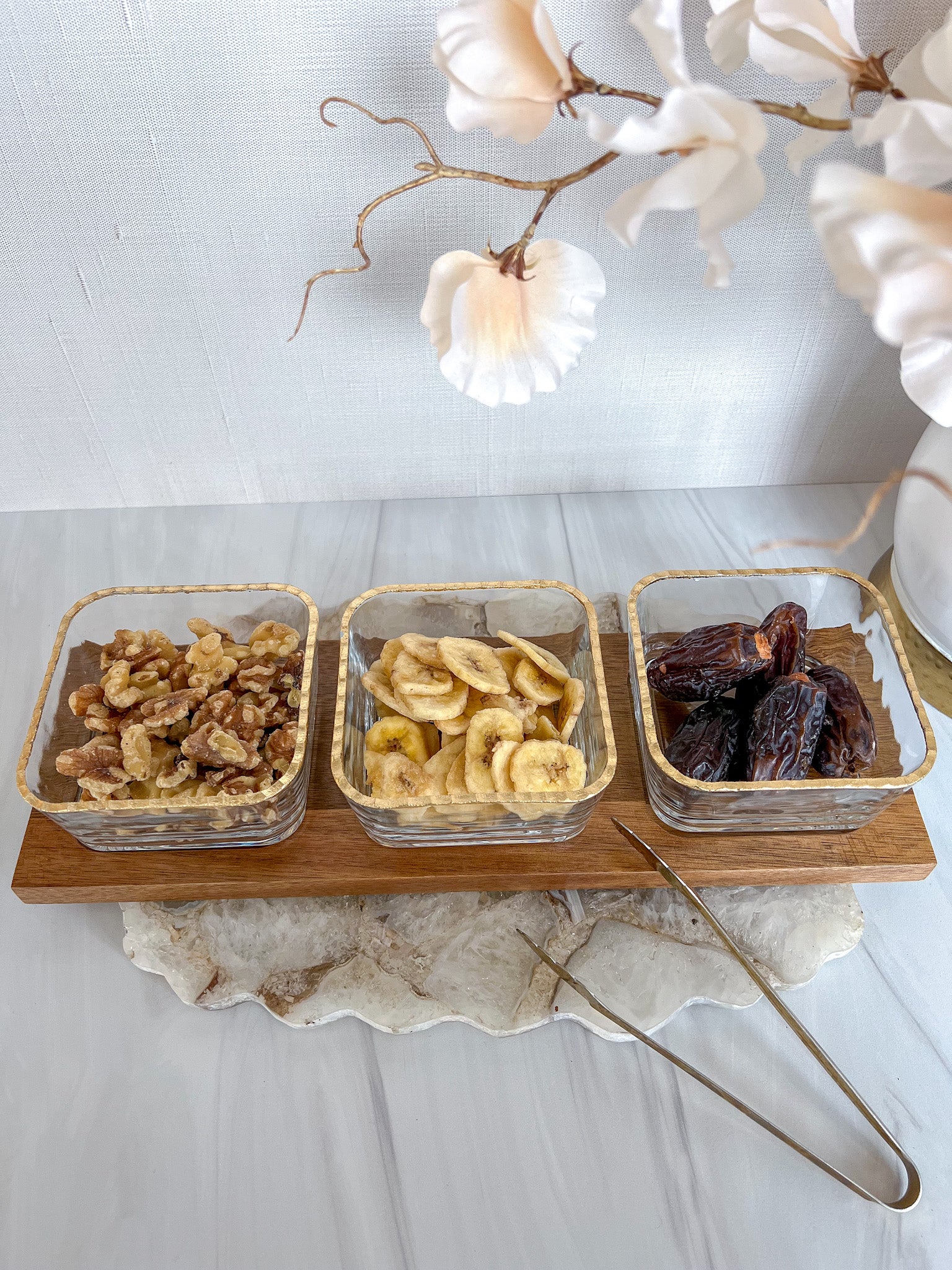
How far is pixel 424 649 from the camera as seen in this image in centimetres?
57

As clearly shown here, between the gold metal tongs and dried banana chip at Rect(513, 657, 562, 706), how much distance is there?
0.28 ft

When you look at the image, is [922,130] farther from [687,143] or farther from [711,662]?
[711,662]

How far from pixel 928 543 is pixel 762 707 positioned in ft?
0.54

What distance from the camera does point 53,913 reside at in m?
0.61

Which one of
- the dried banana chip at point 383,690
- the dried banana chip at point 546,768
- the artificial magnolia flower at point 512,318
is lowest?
the dried banana chip at point 546,768

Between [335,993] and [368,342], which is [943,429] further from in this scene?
[335,993]

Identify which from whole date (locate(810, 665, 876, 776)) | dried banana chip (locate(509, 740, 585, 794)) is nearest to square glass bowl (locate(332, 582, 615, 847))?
dried banana chip (locate(509, 740, 585, 794))

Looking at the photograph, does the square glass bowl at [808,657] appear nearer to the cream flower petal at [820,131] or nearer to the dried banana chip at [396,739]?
the dried banana chip at [396,739]

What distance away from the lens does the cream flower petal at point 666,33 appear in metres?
0.33

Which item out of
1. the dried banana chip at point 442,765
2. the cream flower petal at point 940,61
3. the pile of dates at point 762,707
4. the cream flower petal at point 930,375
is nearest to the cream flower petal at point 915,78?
the cream flower petal at point 940,61

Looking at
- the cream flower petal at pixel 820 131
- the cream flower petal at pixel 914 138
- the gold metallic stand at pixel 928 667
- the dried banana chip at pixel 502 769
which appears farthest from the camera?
the gold metallic stand at pixel 928 667

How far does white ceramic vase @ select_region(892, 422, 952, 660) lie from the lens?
56cm

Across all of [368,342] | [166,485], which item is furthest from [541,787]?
[166,485]

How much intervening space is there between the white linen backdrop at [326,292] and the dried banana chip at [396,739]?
292mm
